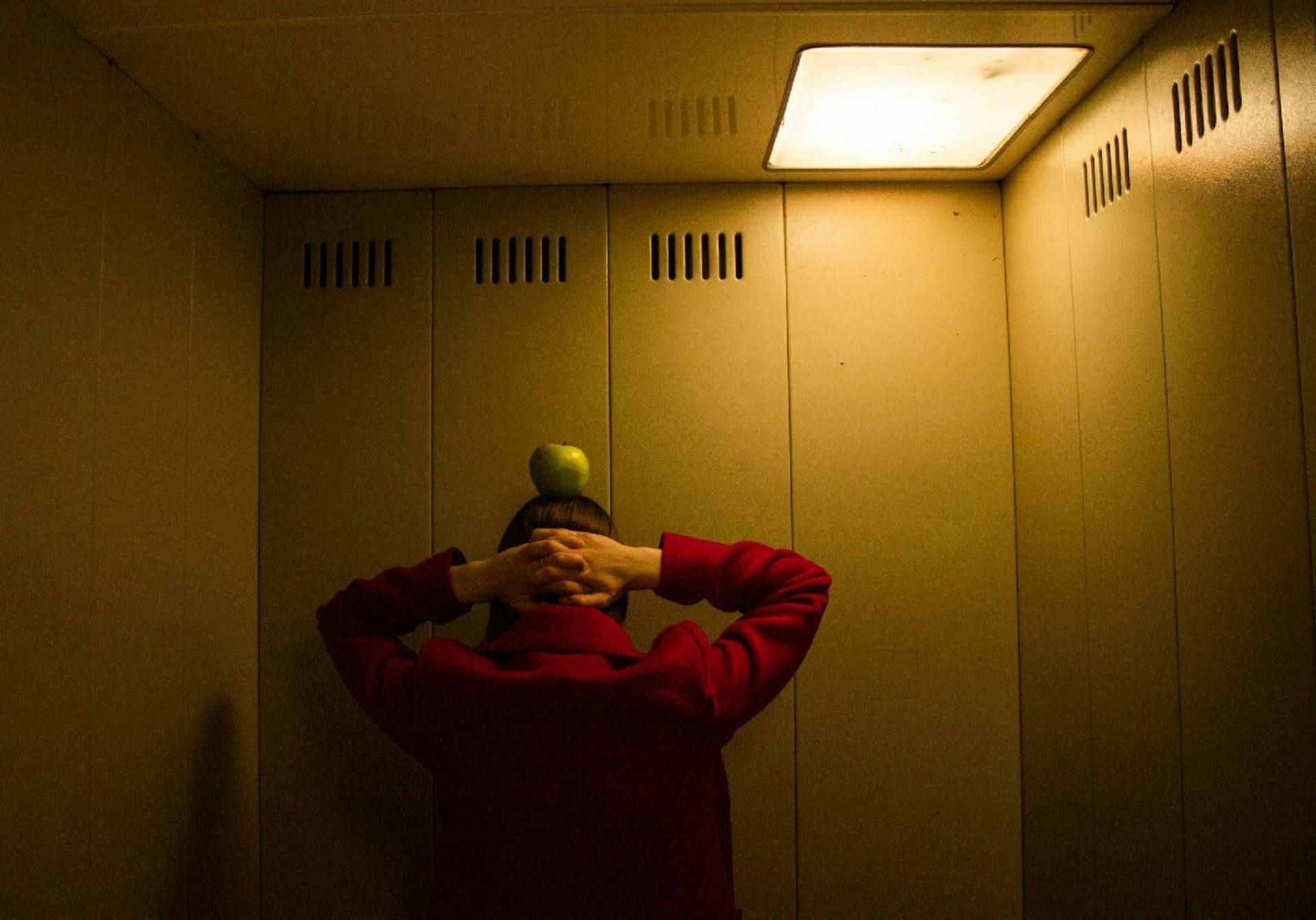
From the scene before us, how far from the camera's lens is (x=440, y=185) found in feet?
3.37

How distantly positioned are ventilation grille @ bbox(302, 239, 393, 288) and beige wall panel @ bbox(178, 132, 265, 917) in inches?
2.6

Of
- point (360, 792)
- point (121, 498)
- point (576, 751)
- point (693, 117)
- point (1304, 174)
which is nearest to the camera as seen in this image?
point (1304, 174)

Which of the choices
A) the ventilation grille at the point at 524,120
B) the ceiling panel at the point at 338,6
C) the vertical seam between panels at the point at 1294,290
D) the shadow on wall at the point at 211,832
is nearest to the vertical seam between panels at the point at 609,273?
the ventilation grille at the point at 524,120

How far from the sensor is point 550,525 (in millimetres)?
780

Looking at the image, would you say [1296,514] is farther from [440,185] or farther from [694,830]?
[440,185]

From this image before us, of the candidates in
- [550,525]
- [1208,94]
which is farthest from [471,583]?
[1208,94]

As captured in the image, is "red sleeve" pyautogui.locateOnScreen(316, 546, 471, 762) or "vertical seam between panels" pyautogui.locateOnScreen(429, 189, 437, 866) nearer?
"red sleeve" pyautogui.locateOnScreen(316, 546, 471, 762)

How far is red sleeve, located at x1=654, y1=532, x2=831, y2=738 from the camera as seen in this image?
684mm

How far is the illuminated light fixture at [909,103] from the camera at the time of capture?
751mm

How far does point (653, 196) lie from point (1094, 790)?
85 centimetres

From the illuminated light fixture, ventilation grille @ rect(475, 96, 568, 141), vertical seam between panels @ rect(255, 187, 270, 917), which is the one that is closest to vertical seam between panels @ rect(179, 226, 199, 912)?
vertical seam between panels @ rect(255, 187, 270, 917)

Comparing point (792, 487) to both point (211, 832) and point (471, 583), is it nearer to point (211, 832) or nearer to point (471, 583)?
point (471, 583)

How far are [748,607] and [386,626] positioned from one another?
0.37 metres

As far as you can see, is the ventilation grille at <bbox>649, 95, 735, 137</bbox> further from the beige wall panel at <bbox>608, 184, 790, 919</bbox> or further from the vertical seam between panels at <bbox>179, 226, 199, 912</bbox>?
the vertical seam between panels at <bbox>179, 226, 199, 912</bbox>
